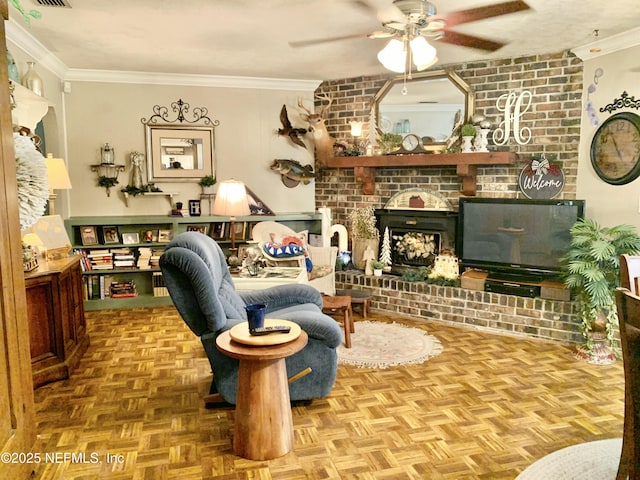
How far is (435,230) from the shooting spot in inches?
205

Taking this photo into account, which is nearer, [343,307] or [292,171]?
[343,307]

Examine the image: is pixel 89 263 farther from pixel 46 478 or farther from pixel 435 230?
pixel 435 230

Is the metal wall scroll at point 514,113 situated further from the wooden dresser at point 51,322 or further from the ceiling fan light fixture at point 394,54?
the wooden dresser at point 51,322

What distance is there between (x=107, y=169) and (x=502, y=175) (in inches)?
161

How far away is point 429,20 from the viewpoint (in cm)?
287

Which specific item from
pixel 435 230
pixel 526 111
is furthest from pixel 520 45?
pixel 435 230

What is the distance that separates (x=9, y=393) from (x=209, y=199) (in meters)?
4.35

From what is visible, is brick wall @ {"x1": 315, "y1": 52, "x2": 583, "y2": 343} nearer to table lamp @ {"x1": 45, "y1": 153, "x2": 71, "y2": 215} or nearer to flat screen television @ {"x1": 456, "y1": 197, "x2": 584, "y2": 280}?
flat screen television @ {"x1": 456, "y1": 197, "x2": 584, "y2": 280}

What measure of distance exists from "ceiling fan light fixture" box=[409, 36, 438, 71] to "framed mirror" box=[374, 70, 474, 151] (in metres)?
1.78

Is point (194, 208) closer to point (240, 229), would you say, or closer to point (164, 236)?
point (164, 236)

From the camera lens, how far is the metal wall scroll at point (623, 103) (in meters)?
3.97

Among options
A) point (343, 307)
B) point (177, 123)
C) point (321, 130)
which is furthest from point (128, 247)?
point (343, 307)

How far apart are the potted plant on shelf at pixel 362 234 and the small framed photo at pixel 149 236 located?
7.24ft

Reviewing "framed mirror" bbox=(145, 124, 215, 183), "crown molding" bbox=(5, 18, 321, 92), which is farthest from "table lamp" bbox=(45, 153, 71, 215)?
"framed mirror" bbox=(145, 124, 215, 183)
